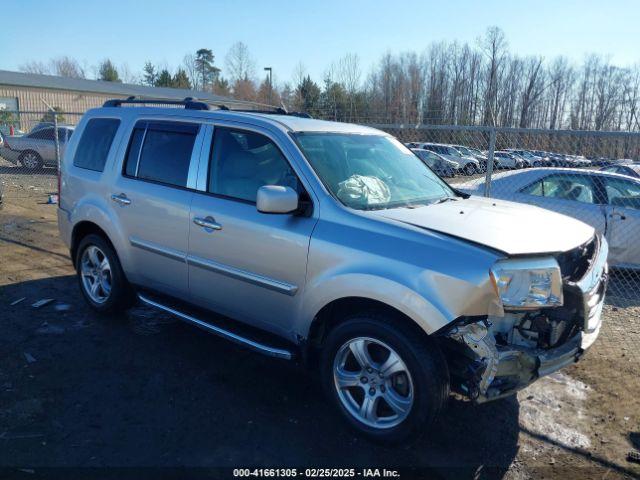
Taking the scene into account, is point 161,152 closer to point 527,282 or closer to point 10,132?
point 527,282

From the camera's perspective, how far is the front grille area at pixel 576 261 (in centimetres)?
339

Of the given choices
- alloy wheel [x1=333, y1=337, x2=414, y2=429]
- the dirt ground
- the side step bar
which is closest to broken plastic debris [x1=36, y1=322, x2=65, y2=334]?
the dirt ground

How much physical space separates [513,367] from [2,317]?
15.8 ft

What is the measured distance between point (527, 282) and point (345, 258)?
1083 millimetres

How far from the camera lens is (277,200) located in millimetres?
3453

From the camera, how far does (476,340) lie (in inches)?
117

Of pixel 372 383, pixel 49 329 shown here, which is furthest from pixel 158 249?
pixel 372 383

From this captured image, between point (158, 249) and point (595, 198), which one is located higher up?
point (595, 198)

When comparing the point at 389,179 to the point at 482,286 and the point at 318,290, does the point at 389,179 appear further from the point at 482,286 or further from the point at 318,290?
the point at 482,286

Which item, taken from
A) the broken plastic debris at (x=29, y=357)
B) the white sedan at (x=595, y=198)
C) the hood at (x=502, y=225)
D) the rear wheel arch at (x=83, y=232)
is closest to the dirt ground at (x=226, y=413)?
the broken plastic debris at (x=29, y=357)

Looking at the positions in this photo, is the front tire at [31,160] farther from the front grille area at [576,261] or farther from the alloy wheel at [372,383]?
the front grille area at [576,261]

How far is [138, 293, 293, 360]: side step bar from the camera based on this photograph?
12.3ft

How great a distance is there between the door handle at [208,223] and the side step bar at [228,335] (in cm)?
77

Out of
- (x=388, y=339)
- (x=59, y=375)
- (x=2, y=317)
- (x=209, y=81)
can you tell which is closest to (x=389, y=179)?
(x=388, y=339)
